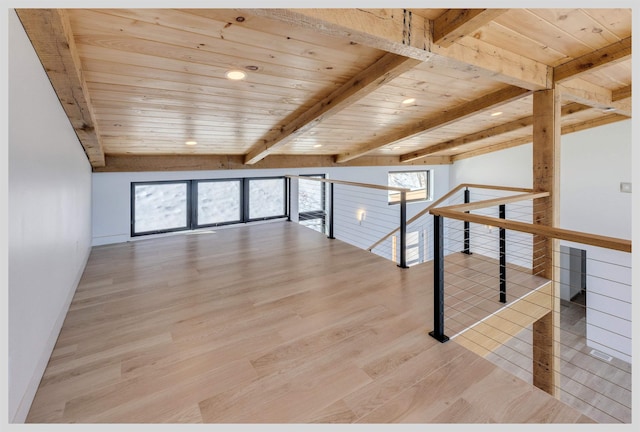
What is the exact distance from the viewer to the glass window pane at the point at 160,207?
4.61m

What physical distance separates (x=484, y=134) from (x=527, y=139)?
151 centimetres

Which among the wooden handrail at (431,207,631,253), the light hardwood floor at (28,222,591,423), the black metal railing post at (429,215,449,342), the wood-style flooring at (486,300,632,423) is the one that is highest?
the wooden handrail at (431,207,631,253)

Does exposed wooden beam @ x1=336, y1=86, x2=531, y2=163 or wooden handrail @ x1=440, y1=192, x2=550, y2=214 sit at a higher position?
exposed wooden beam @ x1=336, y1=86, x2=531, y2=163

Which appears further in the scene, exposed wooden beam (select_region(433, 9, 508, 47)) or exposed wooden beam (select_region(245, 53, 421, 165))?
exposed wooden beam (select_region(245, 53, 421, 165))

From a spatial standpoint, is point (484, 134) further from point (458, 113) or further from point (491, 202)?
point (491, 202)

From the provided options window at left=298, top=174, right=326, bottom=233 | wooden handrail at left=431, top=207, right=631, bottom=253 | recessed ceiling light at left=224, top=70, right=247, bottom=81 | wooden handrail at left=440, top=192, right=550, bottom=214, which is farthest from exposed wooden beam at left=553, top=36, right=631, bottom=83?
window at left=298, top=174, right=326, bottom=233

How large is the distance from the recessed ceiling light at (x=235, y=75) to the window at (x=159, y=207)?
2897 mm

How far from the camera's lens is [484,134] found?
18.4 feet

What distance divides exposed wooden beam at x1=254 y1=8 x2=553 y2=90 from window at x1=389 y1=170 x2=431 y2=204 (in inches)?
189

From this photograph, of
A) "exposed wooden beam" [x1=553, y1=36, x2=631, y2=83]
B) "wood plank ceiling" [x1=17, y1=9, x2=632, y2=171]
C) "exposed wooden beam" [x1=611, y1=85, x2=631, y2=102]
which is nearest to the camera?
"wood plank ceiling" [x1=17, y1=9, x2=632, y2=171]

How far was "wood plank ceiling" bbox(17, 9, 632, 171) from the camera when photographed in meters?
1.72

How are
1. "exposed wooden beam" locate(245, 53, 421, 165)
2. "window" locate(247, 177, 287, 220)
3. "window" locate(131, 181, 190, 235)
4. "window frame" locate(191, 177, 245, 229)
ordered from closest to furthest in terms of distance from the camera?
"exposed wooden beam" locate(245, 53, 421, 165)
"window" locate(131, 181, 190, 235)
"window frame" locate(191, 177, 245, 229)
"window" locate(247, 177, 287, 220)

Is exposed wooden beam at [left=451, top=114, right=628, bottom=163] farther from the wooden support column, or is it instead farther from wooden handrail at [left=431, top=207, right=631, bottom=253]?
wooden handrail at [left=431, top=207, right=631, bottom=253]

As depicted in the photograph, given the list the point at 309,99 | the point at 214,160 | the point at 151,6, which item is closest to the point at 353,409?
the point at 151,6
